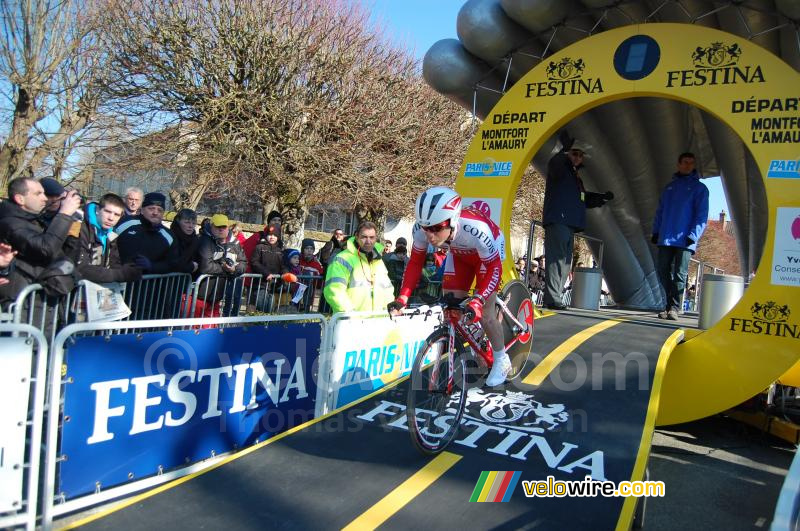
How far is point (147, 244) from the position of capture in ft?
19.7

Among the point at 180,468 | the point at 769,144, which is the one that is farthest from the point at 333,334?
the point at 769,144

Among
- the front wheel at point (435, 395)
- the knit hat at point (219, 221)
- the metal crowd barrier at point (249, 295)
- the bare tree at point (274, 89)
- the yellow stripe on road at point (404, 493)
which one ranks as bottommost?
the yellow stripe on road at point (404, 493)

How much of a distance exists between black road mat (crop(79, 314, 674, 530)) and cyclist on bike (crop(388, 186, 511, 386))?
0.59m

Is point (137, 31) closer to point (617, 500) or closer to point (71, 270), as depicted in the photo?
point (71, 270)

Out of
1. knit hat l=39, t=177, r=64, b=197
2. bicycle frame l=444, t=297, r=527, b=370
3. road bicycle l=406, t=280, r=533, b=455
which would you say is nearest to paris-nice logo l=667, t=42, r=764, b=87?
bicycle frame l=444, t=297, r=527, b=370


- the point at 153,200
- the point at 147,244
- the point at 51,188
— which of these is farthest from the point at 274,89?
the point at 51,188

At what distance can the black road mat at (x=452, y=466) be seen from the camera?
3.46 m

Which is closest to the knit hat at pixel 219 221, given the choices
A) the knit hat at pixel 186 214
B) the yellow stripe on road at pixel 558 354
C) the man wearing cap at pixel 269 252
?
the knit hat at pixel 186 214

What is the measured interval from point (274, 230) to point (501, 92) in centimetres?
420

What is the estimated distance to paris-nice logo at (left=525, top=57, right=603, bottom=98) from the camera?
7.43m

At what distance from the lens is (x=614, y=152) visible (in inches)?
425

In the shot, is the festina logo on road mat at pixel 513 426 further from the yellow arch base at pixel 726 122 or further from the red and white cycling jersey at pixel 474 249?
the yellow arch base at pixel 726 122

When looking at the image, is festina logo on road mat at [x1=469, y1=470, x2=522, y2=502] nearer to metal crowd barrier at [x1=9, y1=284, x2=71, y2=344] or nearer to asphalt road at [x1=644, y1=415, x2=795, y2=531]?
asphalt road at [x1=644, y1=415, x2=795, y2=531]

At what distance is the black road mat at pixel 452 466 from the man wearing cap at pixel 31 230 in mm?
2070
